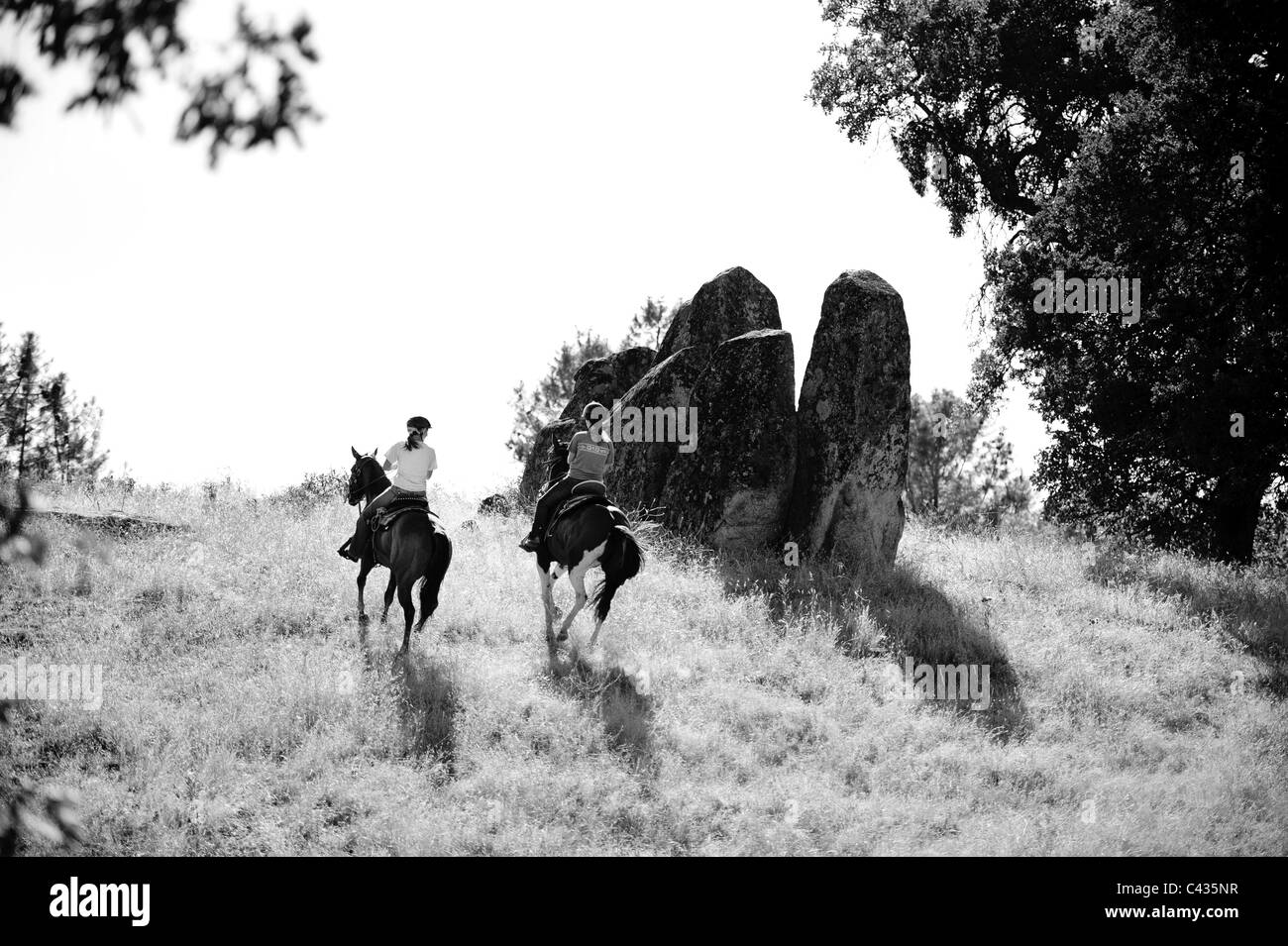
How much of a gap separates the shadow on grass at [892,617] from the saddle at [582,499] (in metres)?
3.53

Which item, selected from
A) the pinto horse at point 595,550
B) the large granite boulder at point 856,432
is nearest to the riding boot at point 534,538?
the pinto horse at point 595,550

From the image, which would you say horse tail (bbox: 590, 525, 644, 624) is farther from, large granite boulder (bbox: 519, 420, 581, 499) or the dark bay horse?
large granite boulder (bbox: 519, 420, 581, 499)

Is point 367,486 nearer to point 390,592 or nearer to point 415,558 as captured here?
point 390,592

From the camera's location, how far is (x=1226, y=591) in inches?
644

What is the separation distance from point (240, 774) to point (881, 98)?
21.9 metres

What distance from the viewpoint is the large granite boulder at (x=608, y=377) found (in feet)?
71.6

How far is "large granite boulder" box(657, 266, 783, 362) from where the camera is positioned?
2038cm

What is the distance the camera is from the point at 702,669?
38.8ft

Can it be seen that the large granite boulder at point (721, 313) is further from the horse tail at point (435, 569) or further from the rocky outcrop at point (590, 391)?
the horse tail at point (435, 569)
